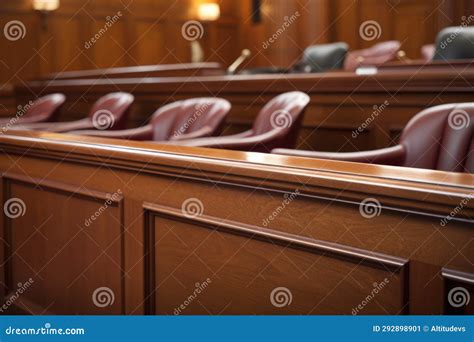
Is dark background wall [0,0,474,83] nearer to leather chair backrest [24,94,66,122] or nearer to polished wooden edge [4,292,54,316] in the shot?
leather chair backrest [24,94,66,122]

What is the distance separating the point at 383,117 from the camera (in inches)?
104

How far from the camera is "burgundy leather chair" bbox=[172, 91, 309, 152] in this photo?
2350 millimetres

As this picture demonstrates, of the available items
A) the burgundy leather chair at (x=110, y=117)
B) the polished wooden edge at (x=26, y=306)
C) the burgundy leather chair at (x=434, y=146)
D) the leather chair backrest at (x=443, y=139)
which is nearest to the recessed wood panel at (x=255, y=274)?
the burgundy leather chair at (x=434, y=146)

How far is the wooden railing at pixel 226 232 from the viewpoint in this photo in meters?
1.06

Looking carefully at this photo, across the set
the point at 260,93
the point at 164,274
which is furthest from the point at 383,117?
the point at 164,274

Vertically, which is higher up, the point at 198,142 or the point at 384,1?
the point at 384,1

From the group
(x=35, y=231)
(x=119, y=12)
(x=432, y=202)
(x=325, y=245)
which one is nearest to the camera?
(x=432, y=202)

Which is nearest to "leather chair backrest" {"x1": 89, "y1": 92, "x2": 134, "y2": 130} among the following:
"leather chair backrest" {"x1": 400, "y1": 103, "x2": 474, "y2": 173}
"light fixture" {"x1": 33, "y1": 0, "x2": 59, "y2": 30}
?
"leather chair backrest" {"x1": 400, "y1": 103, "x2": 474, "y2": 173}

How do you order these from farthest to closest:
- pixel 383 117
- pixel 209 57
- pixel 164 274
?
1. pixel 209 57
2. pixel 383 117
3. pixel 164 274

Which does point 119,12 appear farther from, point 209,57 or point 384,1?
point 384,1

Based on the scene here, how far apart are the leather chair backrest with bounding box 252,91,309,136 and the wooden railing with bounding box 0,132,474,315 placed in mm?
846

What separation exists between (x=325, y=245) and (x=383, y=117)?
5.11 feet

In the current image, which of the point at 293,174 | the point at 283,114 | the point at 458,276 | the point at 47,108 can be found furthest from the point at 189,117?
the point at 458,276

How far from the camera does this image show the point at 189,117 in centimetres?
309
